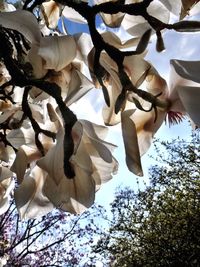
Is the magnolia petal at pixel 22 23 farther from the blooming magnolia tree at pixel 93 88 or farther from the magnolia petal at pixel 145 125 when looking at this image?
the magnolia petal at pixel 145 125

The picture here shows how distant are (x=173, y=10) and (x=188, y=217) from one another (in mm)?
7146

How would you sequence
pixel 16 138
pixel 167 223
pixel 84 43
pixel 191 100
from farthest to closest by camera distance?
pixel 167 223, pixel 16 138, pixel 84 43, pixel 191 100

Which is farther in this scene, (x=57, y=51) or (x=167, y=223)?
(x=167, y=223)

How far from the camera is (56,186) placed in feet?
1.41

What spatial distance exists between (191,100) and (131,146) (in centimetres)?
8

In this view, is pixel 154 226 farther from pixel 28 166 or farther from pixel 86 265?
pixel 28 166

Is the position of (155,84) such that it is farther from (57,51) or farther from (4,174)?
(4,174)

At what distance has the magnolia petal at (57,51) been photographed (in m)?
0.39

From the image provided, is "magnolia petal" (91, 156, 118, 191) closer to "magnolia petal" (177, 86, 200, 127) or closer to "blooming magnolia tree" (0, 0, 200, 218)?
"blooming magnolia tree" (0, 0, 200, 218)

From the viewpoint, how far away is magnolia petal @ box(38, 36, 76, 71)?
391mm

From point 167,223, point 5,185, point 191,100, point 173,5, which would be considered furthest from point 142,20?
point 167,223

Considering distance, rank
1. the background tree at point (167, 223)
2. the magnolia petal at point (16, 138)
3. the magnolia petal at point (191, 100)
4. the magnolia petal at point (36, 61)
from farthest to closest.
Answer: the background tree at point (167, 223) < the magnolia petal at point (16, 138) < the magnolia petal at point (36, 61) < the magnolia petal at point (191, 100)

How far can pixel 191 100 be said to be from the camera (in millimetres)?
308

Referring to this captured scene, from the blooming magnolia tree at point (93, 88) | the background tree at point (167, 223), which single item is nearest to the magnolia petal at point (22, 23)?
the blooming magnolia tree at point (93, 88)
